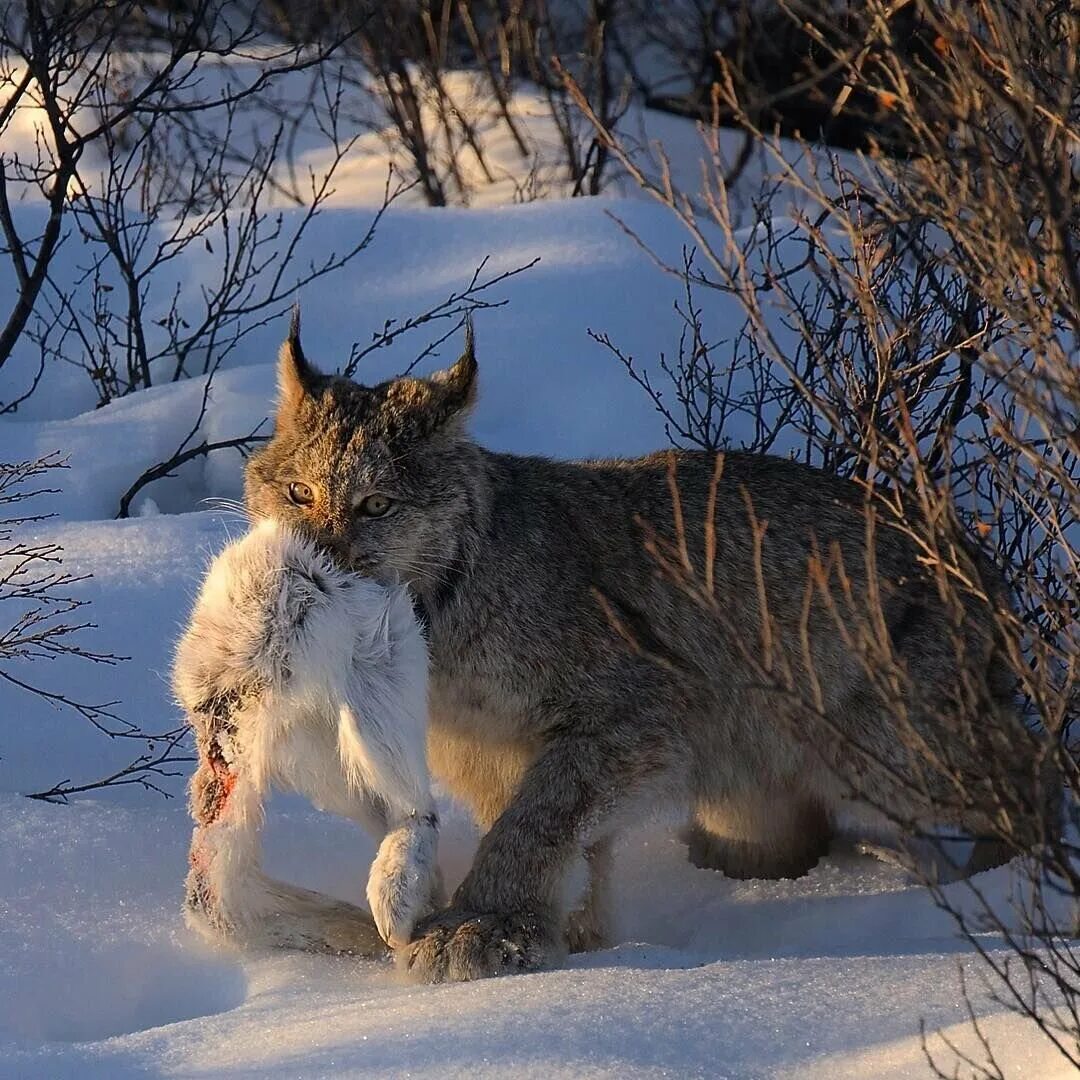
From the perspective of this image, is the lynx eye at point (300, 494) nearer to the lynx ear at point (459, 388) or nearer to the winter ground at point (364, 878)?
the lynx ear at point (459, 388)

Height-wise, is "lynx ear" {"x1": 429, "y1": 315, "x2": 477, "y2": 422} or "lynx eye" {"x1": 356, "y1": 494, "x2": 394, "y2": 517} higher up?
"lynx ear" {"x1": 429, "y1": 315, "x2": 477, "y2": 422}

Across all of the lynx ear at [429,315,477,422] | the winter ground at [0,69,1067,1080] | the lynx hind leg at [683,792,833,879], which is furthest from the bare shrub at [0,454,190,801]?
the lynx hind leg at [683,792,833,879]

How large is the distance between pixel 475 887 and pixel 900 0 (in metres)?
2.25

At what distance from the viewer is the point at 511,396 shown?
6895 millimetres

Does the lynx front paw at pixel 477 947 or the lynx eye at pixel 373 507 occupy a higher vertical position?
the lynx eye at pixel 373 507

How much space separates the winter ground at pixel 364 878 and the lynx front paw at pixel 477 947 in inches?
3.7

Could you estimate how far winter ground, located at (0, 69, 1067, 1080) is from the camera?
3184 millimetres

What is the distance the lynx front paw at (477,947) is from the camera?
12.8ft

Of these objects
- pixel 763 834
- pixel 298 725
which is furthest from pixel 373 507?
pixel 763 834

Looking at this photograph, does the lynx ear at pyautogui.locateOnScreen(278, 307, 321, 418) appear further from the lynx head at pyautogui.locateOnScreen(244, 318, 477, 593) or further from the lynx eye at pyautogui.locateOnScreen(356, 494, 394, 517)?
the lynx eye at pyautogui.locateOnScreen(356, 494, 394, 517)

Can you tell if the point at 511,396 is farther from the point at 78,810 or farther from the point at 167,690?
the point at 78,810

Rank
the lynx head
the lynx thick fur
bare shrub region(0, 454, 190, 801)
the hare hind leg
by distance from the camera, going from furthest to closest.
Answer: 1. bare shrub region(0, 454, 190, 801)
2. the lynx head
3. the hare hind leg
4. the lynx thick fur

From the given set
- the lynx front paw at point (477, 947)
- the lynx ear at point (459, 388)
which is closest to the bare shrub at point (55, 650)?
the lynx front paw at point (477, 947)

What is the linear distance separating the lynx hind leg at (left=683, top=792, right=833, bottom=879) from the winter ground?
9 cm
